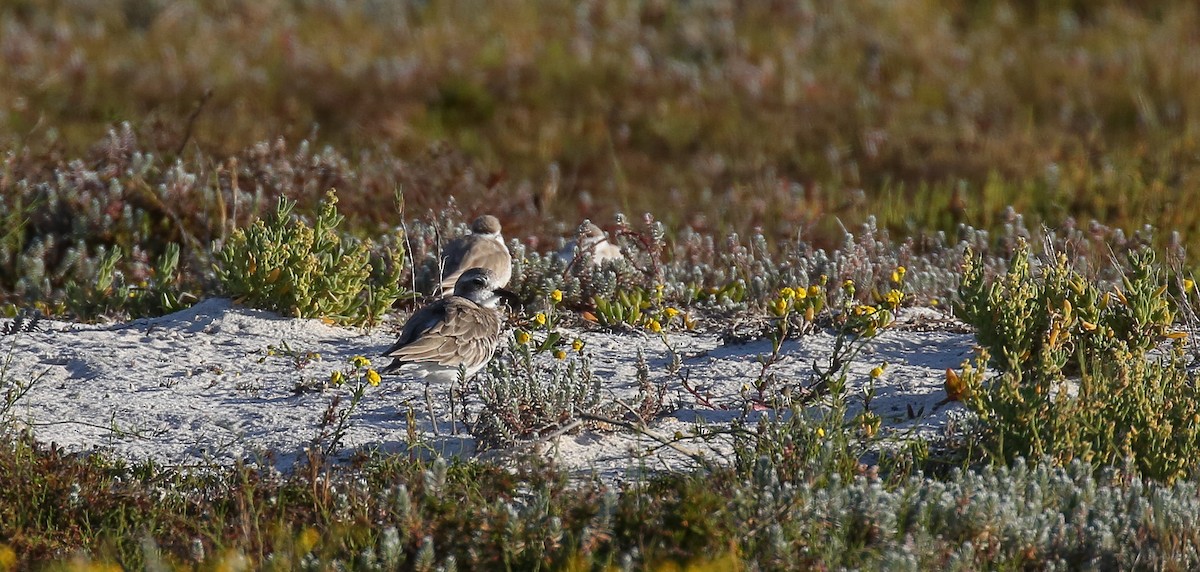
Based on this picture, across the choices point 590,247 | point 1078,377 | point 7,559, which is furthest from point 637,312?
point 7,559

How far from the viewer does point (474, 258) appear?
7883 millimetres

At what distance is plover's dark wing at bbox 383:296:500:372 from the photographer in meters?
5.89

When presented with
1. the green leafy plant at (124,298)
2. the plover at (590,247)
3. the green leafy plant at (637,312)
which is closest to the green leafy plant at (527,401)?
the green leafy plant at (637,312)

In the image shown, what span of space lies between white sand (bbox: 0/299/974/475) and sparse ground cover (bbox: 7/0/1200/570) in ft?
0.13

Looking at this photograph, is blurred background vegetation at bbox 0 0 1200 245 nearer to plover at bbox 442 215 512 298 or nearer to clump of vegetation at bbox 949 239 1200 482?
plover at bbox 442 215 512 298

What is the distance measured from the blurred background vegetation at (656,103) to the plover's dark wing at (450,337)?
10.8ft

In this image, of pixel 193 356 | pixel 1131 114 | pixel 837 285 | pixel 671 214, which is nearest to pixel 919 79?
pixel 1131 114

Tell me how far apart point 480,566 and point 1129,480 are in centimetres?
230

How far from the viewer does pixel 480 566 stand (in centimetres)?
459

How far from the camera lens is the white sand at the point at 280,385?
561 cm

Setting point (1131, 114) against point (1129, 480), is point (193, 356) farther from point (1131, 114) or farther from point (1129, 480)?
point (1131, 114)

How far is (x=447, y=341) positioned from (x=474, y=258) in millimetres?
1992

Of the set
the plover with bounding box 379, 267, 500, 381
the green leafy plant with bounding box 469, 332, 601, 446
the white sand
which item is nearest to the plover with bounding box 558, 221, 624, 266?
the white sand

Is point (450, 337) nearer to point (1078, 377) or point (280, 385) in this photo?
point (280, 385)
